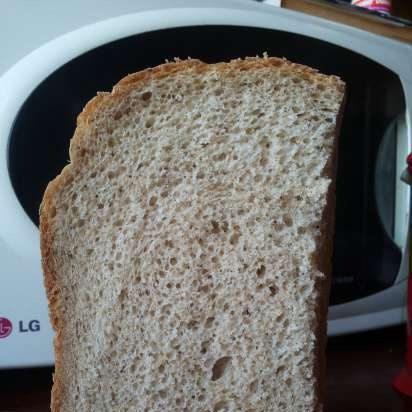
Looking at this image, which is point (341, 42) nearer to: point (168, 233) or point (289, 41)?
point (289, 41)

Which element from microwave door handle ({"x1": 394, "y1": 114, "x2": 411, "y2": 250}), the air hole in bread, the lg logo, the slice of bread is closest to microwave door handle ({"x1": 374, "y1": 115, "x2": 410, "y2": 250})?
microwave door handle ({"x1": 394, "y1": 114, "x2": 411, "y2": 250})

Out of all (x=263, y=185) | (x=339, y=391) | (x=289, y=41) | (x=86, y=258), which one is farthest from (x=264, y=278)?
(x=289, y=41)

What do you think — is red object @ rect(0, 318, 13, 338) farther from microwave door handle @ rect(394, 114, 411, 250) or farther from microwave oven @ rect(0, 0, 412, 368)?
microwave door handle @ rect(394, 114, 411, 250)

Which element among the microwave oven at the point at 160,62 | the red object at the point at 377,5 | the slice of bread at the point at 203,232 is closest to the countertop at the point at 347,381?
the microwave oven at the point at 160,62

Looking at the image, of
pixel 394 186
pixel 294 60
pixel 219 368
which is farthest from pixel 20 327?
pixel 394 186

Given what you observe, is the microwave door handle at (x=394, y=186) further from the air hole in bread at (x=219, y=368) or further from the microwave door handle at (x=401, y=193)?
the air hole in bread at (x=219, y=368)

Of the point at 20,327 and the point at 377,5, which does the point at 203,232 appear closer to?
the point at 20,327
